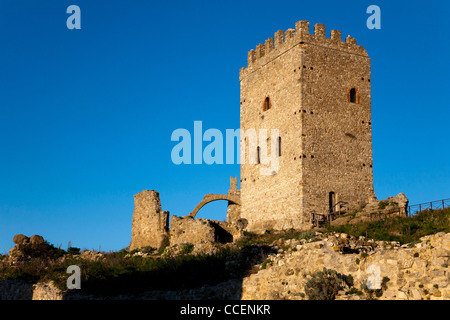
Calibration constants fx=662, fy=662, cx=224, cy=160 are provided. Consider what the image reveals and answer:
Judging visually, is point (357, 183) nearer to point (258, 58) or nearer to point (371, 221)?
point (371, 221)

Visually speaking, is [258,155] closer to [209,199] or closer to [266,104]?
[266,104]

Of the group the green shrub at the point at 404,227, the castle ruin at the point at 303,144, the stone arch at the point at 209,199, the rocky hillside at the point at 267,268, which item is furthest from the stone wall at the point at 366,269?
the stone arch at the point at 209,199

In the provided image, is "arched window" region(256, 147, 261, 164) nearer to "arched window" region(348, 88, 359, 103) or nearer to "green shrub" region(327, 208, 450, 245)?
"arched window" region(348, 88, 359, 103)

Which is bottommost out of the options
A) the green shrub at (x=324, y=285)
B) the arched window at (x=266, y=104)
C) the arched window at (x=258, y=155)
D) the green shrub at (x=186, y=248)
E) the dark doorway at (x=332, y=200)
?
the green shrub at (x=324, y=285)

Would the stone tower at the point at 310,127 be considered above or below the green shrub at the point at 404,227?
above

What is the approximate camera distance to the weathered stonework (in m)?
34.4

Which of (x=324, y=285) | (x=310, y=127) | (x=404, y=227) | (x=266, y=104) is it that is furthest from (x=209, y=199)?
(x=324, y=285)

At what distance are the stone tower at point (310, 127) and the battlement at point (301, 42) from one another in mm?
51

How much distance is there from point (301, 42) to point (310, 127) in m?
4.36

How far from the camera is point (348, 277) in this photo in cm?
2031

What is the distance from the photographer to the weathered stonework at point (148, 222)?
113 ft

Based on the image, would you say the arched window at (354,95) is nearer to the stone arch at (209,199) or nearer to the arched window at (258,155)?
the arched window at (258,155)

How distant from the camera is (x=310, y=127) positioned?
3278cm
